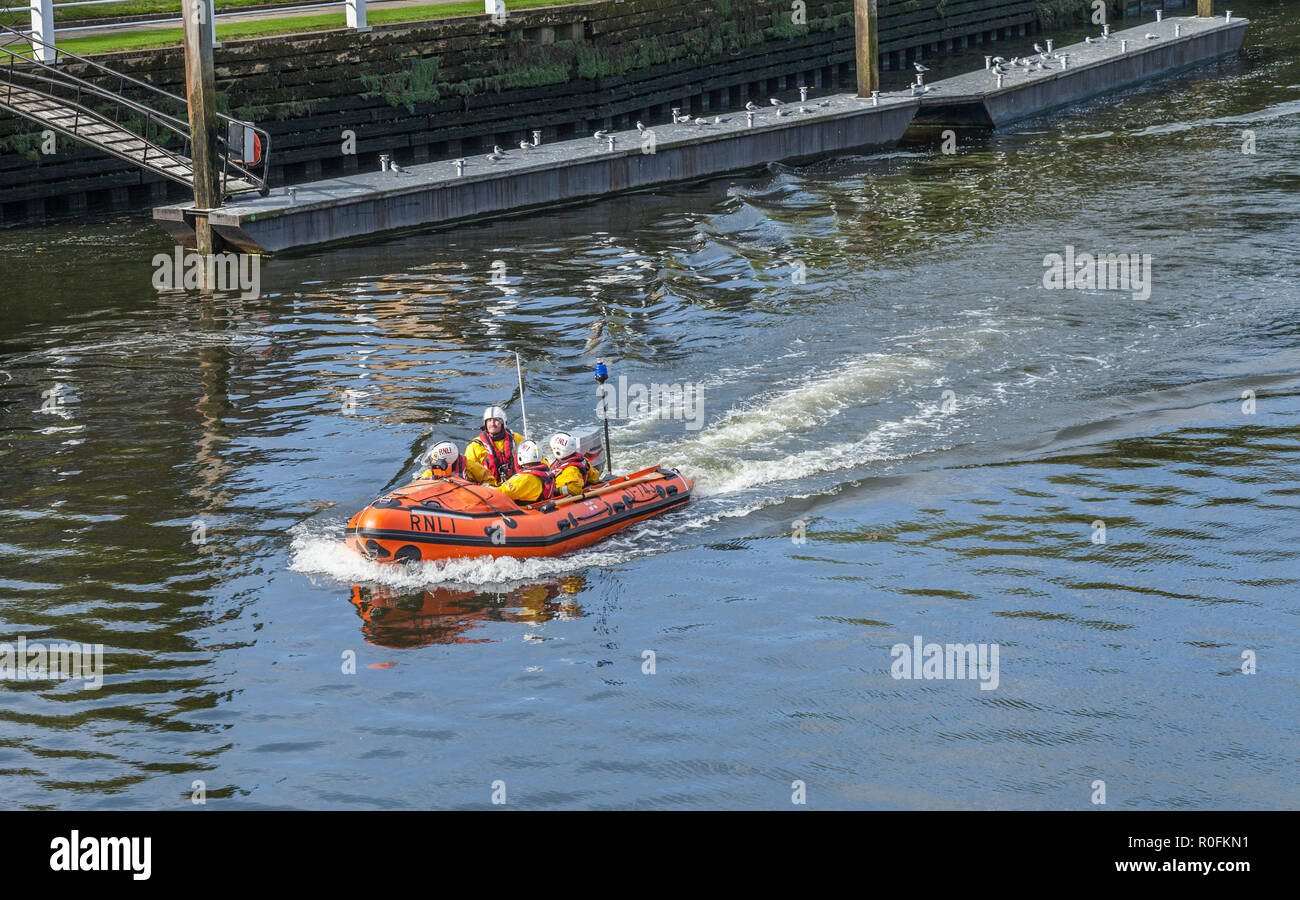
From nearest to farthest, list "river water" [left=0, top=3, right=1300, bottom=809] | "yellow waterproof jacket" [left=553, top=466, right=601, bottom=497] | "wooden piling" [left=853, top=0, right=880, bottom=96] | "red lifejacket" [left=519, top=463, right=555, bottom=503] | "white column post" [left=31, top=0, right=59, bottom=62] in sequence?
"river water" [left=0, top=3, right=1300, bottom=809], "red lifejacket" [left=519, top=463, right=555, bottom=503], "yellow waterproof jacket" [left=553, top=466, right=601, bottom=497], "white column post" [left=31, top=0, right=59, bottom=62], "wooden piling" [left=853, top=0, right=880, bottom=96]

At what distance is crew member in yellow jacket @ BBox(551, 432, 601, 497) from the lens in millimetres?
16656

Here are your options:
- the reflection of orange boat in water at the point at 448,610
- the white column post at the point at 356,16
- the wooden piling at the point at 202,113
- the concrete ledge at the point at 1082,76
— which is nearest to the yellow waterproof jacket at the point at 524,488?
the reflection of orange boat in water at the point at 448,610

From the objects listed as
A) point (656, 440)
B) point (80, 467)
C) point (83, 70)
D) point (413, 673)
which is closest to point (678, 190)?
point (83, 70)

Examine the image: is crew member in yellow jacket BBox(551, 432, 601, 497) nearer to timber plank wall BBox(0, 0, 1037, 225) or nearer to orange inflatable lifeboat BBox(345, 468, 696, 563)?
orange inflatable lifeboat BBox(345, 468, 696, 563)

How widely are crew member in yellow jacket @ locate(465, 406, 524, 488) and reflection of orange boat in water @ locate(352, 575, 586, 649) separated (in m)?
1.78

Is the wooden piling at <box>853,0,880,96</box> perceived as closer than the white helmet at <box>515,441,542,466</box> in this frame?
No

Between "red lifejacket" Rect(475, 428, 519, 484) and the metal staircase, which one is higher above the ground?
the metal staircase

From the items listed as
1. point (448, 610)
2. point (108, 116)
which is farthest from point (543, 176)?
point (448, 610)

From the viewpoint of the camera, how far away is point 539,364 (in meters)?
22.4

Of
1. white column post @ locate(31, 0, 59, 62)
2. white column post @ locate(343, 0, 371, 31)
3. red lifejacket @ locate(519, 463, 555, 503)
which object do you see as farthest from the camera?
white column post @ locate(343, 0, 371, 31)

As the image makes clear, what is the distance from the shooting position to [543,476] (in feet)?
53.6

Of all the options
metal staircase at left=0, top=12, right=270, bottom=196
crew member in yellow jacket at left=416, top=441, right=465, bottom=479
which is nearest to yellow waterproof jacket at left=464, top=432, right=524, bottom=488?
crew member in yellow jacket at left=416, top=441, right=465, bottom=479

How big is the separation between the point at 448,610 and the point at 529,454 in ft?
7.32

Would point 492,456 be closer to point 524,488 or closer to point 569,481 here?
point 524,488
